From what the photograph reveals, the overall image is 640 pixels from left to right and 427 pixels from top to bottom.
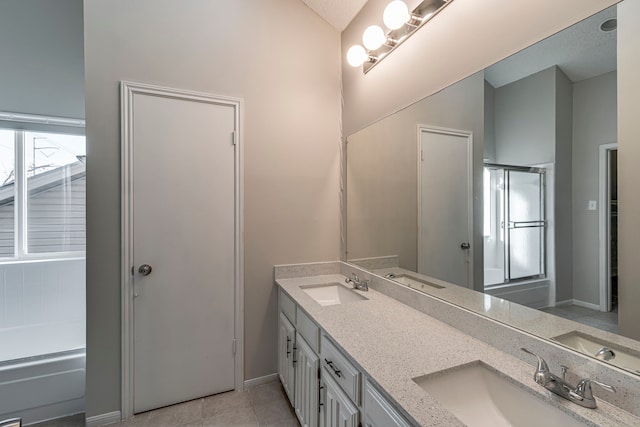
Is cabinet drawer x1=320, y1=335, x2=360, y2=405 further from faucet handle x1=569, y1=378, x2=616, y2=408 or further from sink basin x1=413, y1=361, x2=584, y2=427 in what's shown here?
faucet handle x1=569, y1=378, x2=616, y2=408

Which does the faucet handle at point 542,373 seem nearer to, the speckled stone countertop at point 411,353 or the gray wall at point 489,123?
the speckled stone countertop at point 411,353

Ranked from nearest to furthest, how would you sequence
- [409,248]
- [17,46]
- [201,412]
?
[409,248] < [201,412] < [17,46]

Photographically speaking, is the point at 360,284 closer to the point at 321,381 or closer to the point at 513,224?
the point at 321,381

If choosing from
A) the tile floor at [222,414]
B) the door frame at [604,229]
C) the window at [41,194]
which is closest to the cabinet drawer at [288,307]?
the tile floor at [222,414]

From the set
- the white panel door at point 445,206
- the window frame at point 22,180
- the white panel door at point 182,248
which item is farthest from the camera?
the window frame at point 22,180

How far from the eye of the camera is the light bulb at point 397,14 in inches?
57.6

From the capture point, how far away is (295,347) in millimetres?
1673

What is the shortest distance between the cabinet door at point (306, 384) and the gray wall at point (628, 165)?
1131mm

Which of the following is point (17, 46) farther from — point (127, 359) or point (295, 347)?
point (295, 347)

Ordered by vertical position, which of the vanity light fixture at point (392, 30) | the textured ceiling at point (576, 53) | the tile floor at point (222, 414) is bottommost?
the tile floor at point (222, 414)

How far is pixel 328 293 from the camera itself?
2.04 metres

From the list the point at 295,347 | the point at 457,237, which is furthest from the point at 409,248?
the point at 295,347

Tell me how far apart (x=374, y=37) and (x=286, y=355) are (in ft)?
6.82

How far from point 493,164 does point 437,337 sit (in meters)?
0.76
